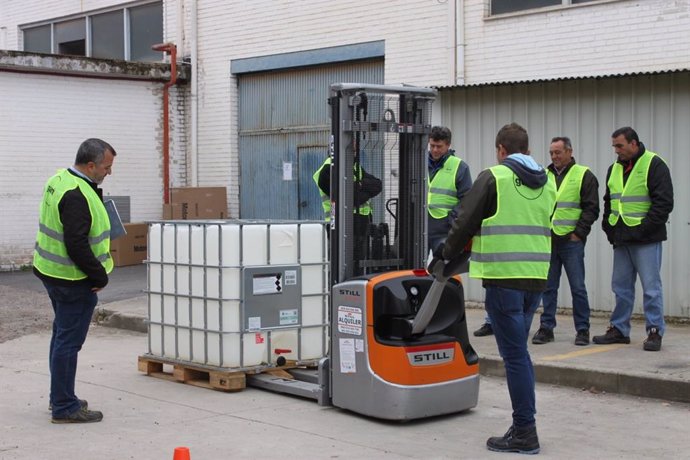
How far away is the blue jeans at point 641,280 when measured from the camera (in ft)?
30.2

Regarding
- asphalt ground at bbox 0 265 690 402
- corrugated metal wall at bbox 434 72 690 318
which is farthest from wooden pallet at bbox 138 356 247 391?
corrugated metal wall at bbox 434 72 690 318

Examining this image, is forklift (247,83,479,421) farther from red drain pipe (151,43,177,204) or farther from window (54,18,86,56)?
window (54,18,86,56)

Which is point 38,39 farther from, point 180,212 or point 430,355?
point 430,355

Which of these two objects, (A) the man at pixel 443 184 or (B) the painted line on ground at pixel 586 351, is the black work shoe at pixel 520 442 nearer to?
(B) the painted line on ground at pixel 586 351

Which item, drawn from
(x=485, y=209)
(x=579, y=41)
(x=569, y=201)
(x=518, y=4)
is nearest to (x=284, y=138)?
(x=518, y=4)

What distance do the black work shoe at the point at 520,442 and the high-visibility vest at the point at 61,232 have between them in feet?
10.2

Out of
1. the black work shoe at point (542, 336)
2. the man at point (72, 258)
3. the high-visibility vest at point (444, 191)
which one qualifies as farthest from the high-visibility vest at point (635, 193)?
the man at point (72, 258)

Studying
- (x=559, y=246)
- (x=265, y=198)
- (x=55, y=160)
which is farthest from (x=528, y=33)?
(x=55, y=160)

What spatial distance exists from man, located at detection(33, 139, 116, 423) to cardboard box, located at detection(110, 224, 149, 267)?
10028 millimetres

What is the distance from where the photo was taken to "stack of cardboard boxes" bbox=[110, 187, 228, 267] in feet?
56.9

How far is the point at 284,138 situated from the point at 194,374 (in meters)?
8.50

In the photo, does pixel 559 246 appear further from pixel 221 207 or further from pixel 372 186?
pixel 221 207

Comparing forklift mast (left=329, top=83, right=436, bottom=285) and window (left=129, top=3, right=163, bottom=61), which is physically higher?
window (left=129, top=3, right=163, bottom=61)

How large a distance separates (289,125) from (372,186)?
30.1 feet
